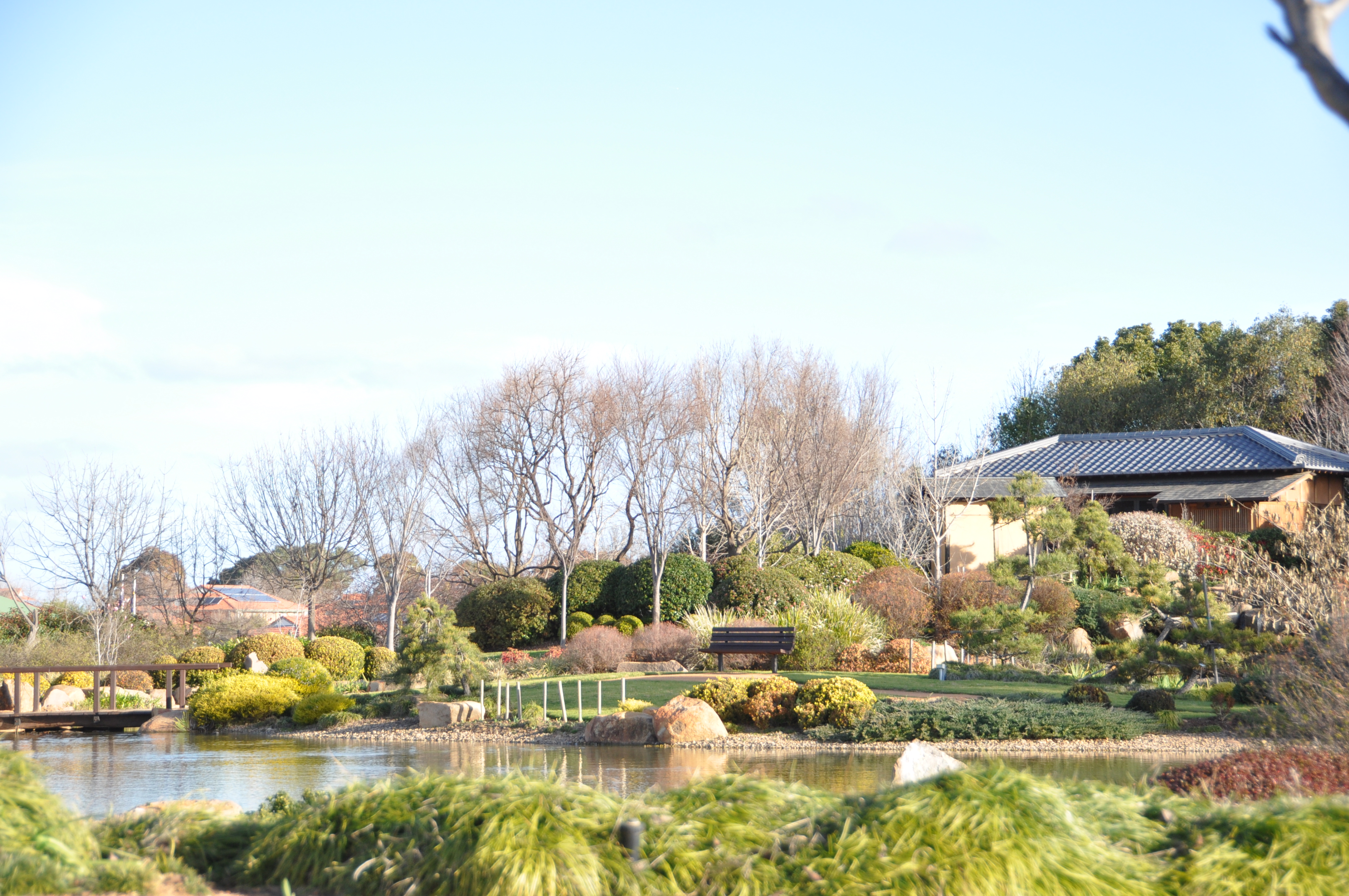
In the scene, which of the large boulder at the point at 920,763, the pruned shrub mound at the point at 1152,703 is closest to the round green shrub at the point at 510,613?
the pruned shrub mound at the point at 1152,703

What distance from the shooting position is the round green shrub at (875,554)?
26.6 m

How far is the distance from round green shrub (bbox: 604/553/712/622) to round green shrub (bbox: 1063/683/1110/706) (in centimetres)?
1161

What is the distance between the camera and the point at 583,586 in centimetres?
2675

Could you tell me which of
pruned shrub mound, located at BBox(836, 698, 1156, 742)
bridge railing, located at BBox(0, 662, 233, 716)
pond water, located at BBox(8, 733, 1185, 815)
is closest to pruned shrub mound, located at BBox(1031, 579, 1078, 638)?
pruned shrub mound, located at BBox(836, 698, 1156, 742)

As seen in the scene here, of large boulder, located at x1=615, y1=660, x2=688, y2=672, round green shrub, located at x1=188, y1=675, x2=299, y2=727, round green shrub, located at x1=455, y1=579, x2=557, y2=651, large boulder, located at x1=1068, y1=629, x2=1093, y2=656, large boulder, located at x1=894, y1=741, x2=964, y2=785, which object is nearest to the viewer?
large boulder, located at x1=894, y1=741, x2=964, y2=785

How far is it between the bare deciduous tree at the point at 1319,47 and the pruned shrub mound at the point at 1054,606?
725 inches

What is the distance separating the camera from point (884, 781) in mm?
9867

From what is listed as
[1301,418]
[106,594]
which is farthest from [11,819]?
[1301,418]

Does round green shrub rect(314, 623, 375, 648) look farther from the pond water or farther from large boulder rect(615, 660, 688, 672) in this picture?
the pond water

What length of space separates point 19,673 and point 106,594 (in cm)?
813

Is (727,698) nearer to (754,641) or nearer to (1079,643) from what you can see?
(754,641)

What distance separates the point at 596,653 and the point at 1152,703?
9.95 m

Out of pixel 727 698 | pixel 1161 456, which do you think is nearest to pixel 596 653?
pixel 727 698

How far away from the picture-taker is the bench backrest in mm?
18094
